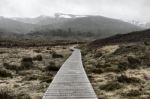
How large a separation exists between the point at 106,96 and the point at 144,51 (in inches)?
824

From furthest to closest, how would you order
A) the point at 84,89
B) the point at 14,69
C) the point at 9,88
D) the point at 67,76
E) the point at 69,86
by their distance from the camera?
the point at 14,69 < the point at 67,76 < the point at 9,88 < the point at 69,86 < the point at 84,89

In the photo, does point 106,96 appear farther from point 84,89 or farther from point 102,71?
point 102,71

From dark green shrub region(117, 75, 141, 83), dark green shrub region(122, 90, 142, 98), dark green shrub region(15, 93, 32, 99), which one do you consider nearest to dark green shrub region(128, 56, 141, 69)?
dark green shrub region(117, 75, 141, 83)

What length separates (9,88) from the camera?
17938 mm

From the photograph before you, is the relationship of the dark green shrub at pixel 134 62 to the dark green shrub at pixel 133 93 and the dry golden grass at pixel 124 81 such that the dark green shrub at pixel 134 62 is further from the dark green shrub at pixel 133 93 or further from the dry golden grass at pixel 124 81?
the dark green shrub at pixel 133 93

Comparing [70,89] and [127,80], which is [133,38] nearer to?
[127,80]

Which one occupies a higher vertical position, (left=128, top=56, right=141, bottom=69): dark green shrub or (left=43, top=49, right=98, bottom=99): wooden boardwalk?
(left=43, top=49, right=98, bottom=99): wooden boardwalk

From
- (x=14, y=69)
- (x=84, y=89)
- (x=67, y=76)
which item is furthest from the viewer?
(x=14, y=69)

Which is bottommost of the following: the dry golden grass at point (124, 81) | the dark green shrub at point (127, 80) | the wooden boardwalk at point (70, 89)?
the dry golden grass at point (124, 81)

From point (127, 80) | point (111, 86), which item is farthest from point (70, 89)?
point (127, 80)

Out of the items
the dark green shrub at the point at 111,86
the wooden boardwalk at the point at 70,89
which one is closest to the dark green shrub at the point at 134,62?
the wooden boardwalk at the point at 70,89

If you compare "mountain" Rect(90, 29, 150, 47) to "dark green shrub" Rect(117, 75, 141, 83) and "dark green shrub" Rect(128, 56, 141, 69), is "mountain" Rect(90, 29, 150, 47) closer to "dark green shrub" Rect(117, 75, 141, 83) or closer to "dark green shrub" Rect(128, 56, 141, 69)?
"dark green shrub" Rect(128, 56, 141, 69)

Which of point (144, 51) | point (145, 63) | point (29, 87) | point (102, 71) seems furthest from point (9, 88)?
point (144, 51)

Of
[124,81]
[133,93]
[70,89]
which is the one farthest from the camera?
[124,81]
